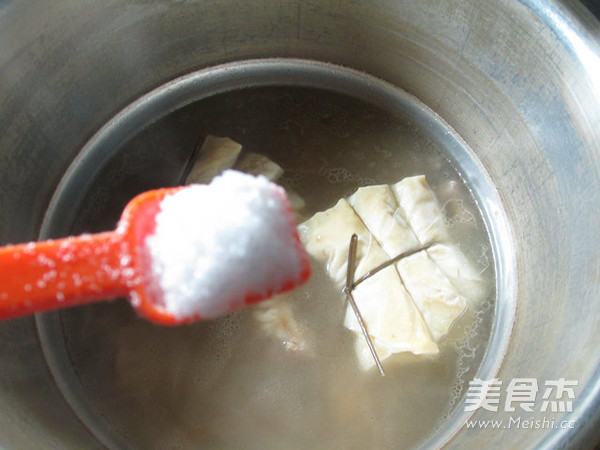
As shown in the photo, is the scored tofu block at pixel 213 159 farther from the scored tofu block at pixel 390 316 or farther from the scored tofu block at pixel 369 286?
the scored tofu block at pixel 390 316

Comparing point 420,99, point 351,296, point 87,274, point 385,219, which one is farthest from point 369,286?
point 87,274

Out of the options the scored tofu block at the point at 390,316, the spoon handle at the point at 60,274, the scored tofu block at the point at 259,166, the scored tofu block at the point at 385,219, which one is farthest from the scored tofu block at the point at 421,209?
the spoon handle at the point at 60,274

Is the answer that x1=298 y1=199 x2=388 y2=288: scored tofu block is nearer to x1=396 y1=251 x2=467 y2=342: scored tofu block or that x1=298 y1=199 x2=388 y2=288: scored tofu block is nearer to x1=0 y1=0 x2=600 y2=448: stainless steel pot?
x1=396 y1=251 x2=467 y2=342: scored tofu block

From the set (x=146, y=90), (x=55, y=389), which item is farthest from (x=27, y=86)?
(x=55, y=389)

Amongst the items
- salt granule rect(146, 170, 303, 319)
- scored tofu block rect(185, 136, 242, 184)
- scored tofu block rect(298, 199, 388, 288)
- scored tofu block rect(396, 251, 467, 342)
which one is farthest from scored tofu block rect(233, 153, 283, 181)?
salt granule rect(146, 170, 303, 319)

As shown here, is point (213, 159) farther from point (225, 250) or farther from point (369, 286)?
point (225, 250)

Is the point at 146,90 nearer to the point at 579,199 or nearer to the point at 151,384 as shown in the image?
the point at 151,384
